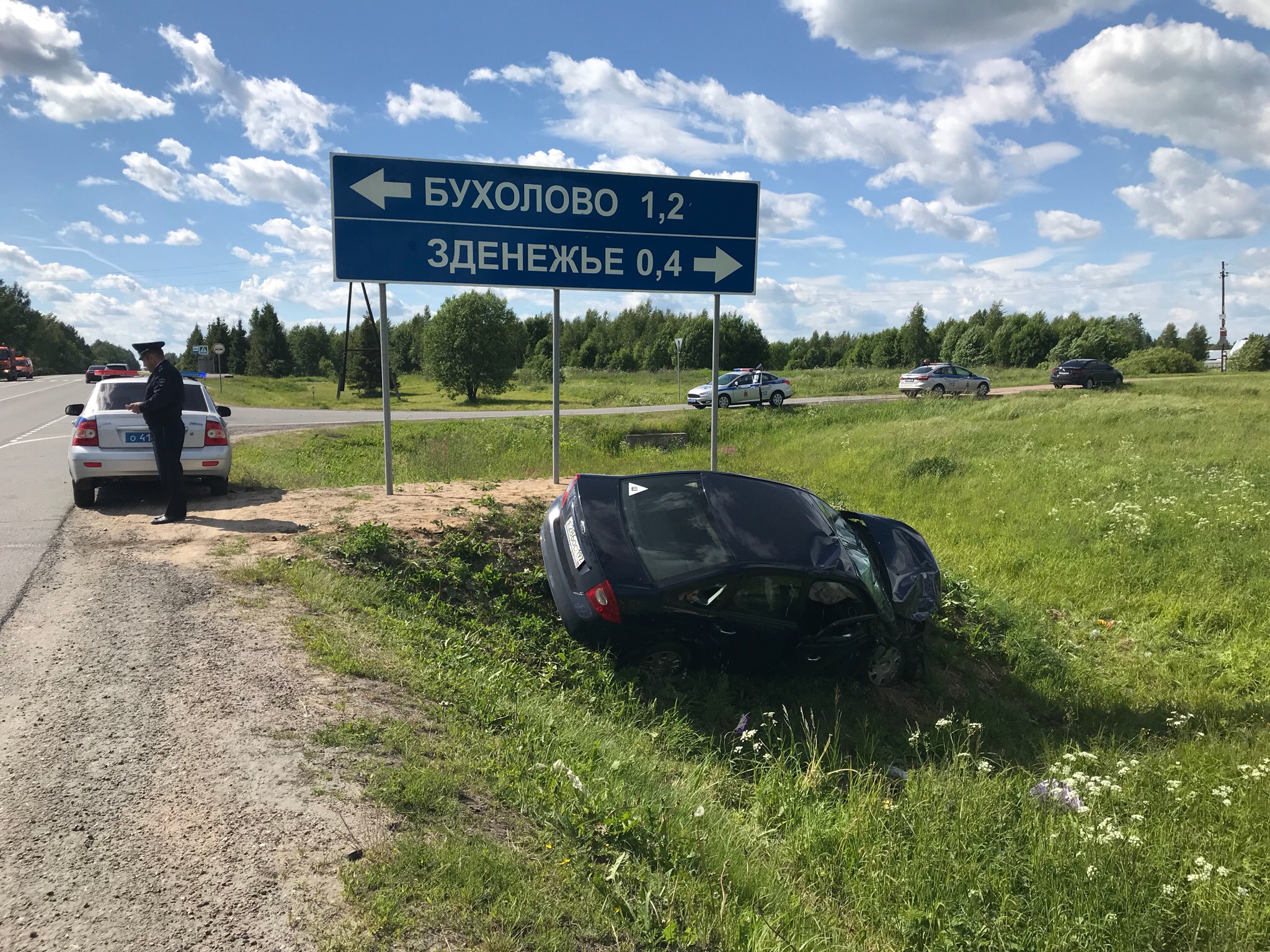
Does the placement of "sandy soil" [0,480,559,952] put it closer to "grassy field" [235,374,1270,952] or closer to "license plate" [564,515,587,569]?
"grassy field" [235,374,1270,952]

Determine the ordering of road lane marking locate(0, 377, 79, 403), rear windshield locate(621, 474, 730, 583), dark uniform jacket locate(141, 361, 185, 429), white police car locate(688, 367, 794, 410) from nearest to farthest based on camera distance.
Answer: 1. rear windshield locate(621, 474, 730, 583)
2. dark uniform jacket locate(141, 361, 185, 429)
3. road lane marking locate(0, 377, 79, 403)
4. white police car locate(688, 367, 794, 410)

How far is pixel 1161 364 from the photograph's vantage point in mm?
49094

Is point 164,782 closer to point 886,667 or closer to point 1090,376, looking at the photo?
point 886,667

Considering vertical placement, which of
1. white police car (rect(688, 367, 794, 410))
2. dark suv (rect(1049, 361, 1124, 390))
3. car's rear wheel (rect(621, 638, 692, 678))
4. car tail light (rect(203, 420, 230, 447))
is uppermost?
dark suv (rect(1049, 361, 1124, 390))

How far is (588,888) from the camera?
295 centimetres

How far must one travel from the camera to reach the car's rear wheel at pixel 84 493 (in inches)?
348

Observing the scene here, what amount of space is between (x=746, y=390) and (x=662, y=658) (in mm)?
25199

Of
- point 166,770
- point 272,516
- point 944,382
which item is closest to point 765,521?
point 166,770

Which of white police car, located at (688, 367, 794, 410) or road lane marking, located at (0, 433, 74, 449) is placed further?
white police car, located at (688, 367, 794, 410)

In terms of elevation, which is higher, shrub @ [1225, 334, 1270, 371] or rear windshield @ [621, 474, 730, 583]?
shrub @ [1225, 334, 1270, 371]

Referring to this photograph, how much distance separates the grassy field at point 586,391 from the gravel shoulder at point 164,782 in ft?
95.3

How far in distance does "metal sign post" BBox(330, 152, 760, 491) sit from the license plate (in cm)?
325

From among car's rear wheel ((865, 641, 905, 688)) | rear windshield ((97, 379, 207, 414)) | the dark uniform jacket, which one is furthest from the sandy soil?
car's rear wheel ((865, 641, 905, 688))

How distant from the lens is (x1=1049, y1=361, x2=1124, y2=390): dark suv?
111ft
